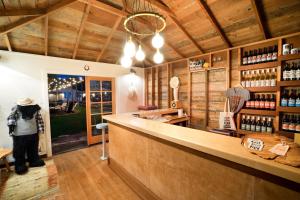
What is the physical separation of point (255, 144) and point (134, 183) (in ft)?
5.84

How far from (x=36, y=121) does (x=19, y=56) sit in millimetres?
1463

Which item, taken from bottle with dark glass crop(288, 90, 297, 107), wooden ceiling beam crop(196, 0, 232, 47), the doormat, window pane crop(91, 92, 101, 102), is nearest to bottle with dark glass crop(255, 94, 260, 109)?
bottle with dark glass crop(288, 90, 297, 107)

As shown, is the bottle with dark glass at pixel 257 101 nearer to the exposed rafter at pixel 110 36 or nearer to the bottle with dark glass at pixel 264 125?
the bottle with dark glass at pixel 264 125

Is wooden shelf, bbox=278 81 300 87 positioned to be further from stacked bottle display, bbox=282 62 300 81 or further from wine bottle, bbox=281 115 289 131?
wine bottle, bbox=281 115 289 131

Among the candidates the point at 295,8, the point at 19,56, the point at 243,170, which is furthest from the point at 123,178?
the point at 295,8

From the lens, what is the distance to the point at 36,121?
3.12 m

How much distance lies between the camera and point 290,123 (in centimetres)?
238

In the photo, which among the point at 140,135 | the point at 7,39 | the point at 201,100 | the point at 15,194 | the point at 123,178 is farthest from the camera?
the point at 201,100

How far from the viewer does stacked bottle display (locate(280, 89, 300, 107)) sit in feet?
7.61

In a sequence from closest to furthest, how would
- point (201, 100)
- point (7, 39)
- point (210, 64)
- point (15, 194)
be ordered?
point (15, 194) → point (7, 39) → point (210, 64) → point (201, 100)

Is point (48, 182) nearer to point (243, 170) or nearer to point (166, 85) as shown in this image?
point (243, 170)

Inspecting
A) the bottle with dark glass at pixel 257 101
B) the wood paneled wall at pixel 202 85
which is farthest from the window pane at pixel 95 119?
the bottle with dark glass at pixel 257 101

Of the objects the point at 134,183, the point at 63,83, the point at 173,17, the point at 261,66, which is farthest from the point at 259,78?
the point at 63,83

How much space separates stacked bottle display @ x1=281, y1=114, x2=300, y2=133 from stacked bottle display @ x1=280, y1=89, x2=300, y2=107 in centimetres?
23
